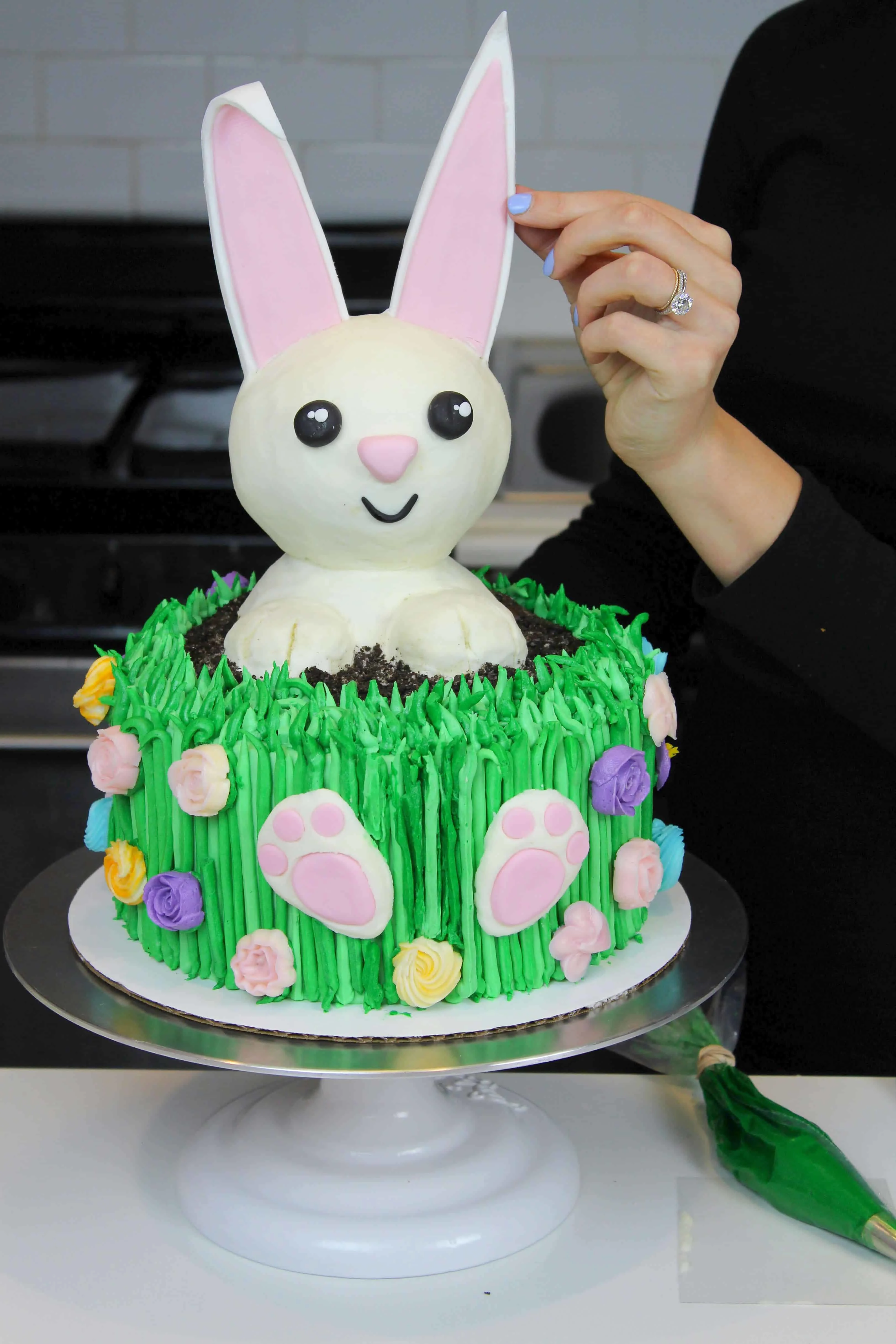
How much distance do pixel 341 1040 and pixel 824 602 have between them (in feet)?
1.65

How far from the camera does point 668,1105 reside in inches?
42.3

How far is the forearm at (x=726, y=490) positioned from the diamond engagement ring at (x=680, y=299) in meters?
0.11

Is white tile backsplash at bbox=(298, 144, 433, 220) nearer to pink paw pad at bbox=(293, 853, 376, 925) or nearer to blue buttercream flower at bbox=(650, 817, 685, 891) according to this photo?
blue buttercream flower at bbox=(650, 817, 685, 891)

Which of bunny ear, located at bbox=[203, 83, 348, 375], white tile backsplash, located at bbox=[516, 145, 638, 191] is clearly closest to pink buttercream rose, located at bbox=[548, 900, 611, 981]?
bunny ear, located at bbox=[203, 83, 348, 375]

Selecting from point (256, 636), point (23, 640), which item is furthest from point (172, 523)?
point (256, 636)

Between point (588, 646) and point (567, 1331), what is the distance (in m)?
0.48

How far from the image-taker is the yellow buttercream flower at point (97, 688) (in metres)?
1.01

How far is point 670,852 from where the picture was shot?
3.38ft

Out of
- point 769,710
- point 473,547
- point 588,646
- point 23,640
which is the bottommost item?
point 23,640

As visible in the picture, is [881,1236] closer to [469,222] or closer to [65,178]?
[469,222]

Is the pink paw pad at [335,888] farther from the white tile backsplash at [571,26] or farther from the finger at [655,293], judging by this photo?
the white tile backsplash at [571,26]

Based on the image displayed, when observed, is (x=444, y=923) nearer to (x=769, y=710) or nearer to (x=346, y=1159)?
(x=346, y=1159)

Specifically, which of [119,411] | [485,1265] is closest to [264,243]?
[485,1265]

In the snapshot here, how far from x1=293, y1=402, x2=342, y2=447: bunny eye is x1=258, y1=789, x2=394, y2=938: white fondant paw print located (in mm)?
246
